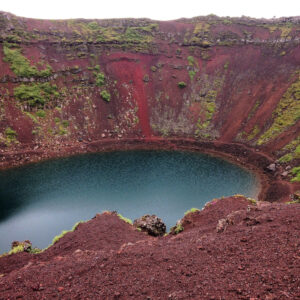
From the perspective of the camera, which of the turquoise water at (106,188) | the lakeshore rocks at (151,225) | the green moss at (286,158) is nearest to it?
the lakeshore rocks at (151,225)

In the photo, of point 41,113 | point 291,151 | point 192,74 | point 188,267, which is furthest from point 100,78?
point 188,267

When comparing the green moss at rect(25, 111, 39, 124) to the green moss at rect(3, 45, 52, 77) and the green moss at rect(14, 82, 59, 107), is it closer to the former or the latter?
the green moss at rect(14, 82, 59, 107)

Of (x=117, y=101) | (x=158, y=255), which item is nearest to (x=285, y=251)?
(x=158, y=255)

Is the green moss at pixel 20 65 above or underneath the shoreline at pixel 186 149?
above

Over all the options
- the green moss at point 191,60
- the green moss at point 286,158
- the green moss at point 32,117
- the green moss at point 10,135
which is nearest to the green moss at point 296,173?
the green moss at point 286,158

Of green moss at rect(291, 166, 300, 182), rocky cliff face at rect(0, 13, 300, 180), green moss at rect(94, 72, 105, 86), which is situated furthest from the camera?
green moss at rect(94, 72, 105, 86)

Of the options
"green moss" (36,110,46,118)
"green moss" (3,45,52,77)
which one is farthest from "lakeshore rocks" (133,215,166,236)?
"green moss" (3,45,52,77)

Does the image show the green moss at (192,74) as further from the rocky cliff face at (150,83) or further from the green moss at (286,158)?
the green moss at (286,158)
